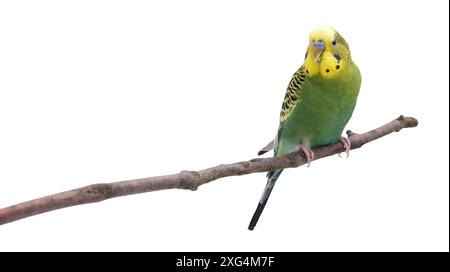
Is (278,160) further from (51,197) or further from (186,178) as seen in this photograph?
(51,197)

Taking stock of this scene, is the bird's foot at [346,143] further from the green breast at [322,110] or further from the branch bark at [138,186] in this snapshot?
the branch bark at [138,186]

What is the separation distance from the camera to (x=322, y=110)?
247 centimetres

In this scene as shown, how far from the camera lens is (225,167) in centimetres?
203

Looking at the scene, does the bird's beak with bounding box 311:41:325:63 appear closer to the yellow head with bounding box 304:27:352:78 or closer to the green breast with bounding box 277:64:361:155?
the yellow head with bounding box 304:27:352:78

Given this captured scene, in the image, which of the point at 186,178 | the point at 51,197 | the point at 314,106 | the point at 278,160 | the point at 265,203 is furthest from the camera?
the point at 265,203

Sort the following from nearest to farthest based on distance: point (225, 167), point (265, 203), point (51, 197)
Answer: point (51, 197)
point (225, 167)
point (265, 203)

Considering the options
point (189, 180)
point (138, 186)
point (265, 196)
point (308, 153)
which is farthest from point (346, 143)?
point (138, 186)

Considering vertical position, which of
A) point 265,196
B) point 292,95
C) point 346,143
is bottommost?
point 265,196

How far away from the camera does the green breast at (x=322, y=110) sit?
241 centimetres

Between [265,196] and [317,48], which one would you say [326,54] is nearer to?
[317,48]

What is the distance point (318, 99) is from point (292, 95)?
13 centimetres

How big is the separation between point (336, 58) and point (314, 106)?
0.76 feet

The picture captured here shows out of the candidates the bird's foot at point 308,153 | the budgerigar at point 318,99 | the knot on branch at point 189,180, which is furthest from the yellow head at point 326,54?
the knot on branch at point 189,180

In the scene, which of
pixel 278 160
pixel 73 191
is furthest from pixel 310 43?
pixel 73 191
